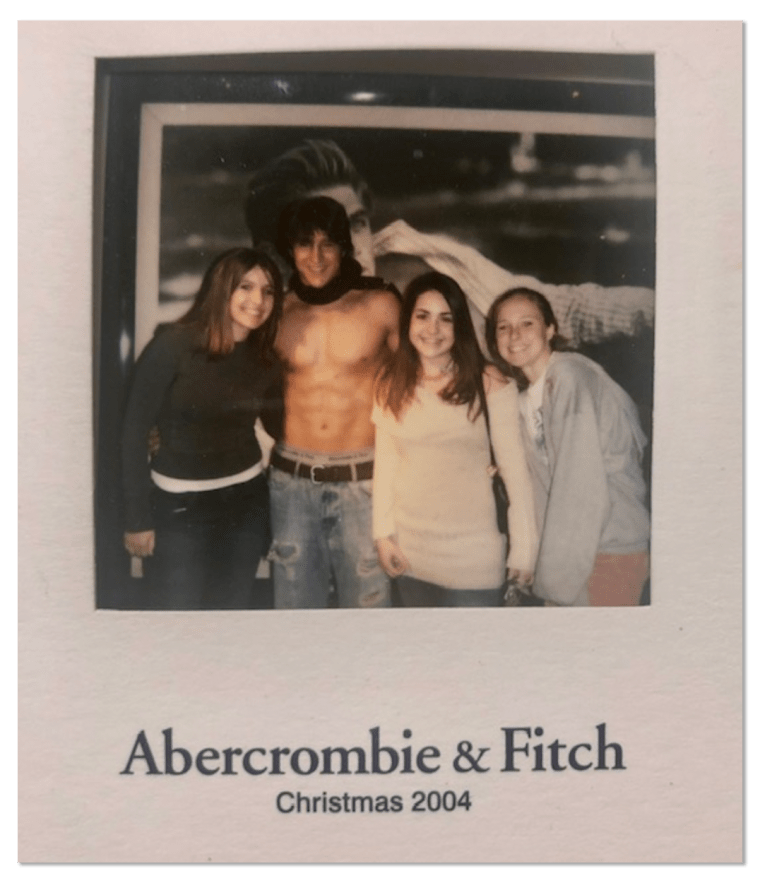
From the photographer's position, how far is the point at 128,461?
8.40 ft

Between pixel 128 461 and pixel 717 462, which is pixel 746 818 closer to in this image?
pixel 717 462

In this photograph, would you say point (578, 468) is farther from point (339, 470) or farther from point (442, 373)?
point (339, 470)

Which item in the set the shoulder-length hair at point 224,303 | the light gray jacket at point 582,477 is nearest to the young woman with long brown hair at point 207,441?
the shoulder-length hair at point 224,303

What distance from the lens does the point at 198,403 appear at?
2537 millimetres

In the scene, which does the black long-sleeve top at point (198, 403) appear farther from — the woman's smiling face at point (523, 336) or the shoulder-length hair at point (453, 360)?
the woman's smiling face at point (523, 336)

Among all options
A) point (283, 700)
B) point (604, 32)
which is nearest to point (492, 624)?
point (283, 700)

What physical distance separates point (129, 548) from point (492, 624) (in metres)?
0.72

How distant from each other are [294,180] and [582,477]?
2.61 ft

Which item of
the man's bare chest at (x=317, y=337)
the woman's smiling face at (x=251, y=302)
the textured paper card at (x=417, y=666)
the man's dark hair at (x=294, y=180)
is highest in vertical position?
the man's dark hair at (x=294, y=180)

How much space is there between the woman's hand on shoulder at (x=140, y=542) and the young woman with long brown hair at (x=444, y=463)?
1.43ft

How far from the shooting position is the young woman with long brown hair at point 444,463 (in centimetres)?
255

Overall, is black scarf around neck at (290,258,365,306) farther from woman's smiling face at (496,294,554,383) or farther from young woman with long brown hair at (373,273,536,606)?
woman's smiling face at (496,294,554,383)

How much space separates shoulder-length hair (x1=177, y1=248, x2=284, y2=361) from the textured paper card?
22 centimetres

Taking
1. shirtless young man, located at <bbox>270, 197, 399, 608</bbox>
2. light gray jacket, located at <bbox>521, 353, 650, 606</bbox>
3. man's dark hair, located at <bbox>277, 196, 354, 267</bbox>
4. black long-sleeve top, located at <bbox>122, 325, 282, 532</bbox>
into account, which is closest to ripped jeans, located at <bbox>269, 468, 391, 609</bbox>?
shirtless young man, located at <bbox>270, 197, 399, 608</bbox>
